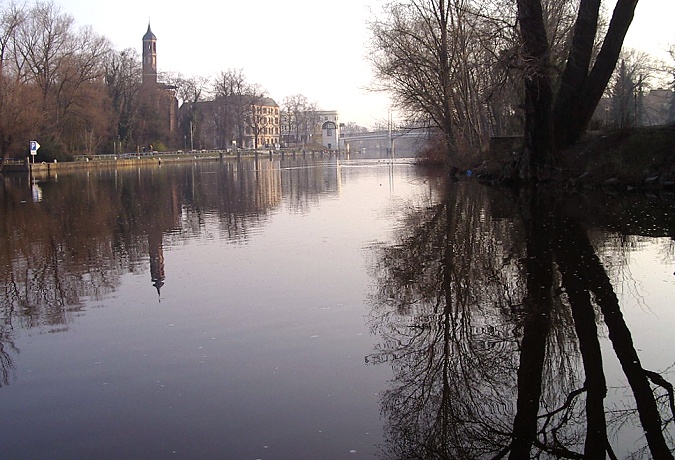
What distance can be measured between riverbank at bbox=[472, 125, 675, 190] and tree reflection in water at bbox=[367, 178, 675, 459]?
1246cm

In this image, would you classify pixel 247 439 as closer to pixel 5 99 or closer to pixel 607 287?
pixel 607 287

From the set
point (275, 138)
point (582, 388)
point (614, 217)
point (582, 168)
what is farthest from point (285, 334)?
point (275, 138)

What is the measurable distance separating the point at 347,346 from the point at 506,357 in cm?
166

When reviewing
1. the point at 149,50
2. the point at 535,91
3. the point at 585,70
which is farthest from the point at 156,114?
the point at 585,70

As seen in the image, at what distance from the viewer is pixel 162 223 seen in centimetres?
2036

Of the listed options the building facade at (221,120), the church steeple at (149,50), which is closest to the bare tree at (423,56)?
the building facade at (221,120)

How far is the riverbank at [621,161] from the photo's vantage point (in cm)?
2384

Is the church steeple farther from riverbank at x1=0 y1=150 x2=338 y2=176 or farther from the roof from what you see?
riverbank at x1=0 y1=150 x2=338 y2=176

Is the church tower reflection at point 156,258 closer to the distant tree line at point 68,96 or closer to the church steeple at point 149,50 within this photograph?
the distant tree line at point 68,96

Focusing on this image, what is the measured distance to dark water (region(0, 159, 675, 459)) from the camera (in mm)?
5258

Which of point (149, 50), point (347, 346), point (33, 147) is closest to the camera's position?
point (347, 346)

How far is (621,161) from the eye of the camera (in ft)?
82.6

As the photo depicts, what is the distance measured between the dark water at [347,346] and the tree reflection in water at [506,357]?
26 millimetres

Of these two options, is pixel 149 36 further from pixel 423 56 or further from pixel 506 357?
pixel 506 357
